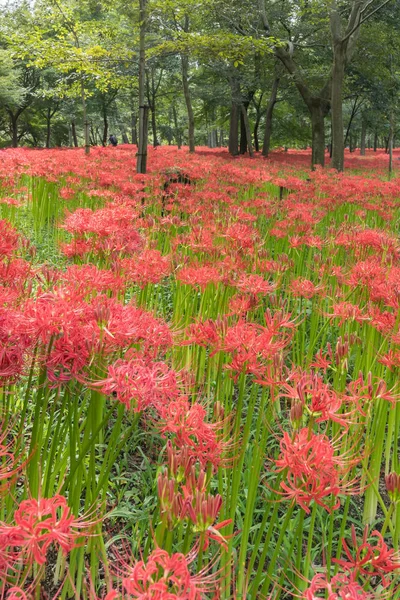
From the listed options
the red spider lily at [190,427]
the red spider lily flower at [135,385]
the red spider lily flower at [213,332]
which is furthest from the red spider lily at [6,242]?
the red spider lily at [190,427]

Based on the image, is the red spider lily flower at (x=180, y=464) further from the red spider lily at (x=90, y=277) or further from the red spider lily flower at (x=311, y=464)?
the red spider lily at (x=90, y=277)

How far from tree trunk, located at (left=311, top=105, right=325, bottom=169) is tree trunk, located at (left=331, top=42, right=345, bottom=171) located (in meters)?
1.48

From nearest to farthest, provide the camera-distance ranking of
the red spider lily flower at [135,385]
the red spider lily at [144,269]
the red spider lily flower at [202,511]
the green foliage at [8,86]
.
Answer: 1. the red spider lily flower at [202,511]
2. the red spider lily flower at [135,385]
3. the red spider lily at [144,269]
4. the green foliage at [8,86]

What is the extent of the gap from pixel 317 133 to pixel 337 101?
109 inches

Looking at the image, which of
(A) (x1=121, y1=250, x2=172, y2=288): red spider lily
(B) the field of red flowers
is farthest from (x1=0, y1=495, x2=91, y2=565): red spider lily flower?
(A) (x1=121, y1=250, x2=172, y2=288): red spider lily

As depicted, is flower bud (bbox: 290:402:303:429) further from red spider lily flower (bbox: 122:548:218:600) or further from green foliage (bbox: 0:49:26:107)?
green foliage (bbox: 0:49:26:107)

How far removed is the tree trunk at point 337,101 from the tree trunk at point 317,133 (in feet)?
4.86

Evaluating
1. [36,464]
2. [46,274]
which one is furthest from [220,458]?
[46,274]

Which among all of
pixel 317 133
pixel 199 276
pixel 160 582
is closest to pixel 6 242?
pixel 199 276

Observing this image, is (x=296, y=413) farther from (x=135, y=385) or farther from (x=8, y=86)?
(x=8, y=86)

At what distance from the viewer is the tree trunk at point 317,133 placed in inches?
699

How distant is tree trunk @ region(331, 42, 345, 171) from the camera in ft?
48.8

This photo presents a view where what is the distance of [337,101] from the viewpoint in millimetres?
15258

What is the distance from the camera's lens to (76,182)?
23.7 ft
